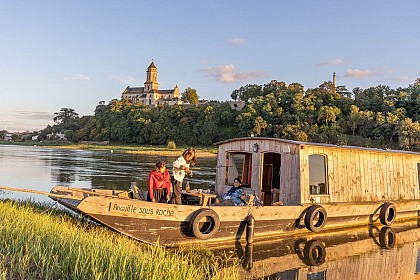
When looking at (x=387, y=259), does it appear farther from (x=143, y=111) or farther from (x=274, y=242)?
(x=143, y=111)

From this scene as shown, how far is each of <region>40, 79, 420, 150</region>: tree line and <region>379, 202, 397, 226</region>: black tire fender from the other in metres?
47.5

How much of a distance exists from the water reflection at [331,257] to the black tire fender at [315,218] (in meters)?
0.43

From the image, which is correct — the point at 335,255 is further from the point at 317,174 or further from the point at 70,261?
the point at 70,261

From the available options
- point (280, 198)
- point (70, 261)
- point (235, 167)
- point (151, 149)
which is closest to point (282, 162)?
point (280, 198)

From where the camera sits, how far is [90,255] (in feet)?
19.8

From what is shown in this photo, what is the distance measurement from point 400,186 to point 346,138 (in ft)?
201

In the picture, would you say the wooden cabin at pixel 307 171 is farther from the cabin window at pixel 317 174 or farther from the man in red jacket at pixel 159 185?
the man in red jacket at pixel 159 185

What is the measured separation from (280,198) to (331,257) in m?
2.62

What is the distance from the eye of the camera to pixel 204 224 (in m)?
10.7

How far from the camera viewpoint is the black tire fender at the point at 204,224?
1026 cm

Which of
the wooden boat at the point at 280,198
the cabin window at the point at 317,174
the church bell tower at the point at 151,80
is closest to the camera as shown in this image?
the wooden boat at the point at 280,198

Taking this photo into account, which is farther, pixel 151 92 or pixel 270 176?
pixel 151 92

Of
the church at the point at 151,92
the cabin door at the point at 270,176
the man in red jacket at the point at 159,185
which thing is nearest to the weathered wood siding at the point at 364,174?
the cabin door at the point at 270,176

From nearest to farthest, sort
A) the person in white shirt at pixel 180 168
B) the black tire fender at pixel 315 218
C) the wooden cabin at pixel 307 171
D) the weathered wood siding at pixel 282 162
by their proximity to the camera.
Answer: the person in white shirt at pixel 180 168 < the black tire fender at pixel 315 218 < the weathered wood siding at pixel 282 162 < the wooden cabin at pixel 307 171
